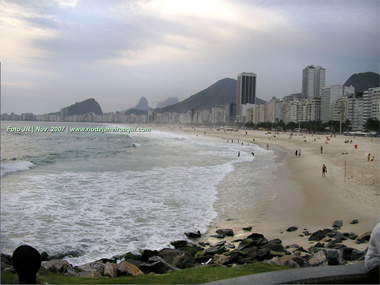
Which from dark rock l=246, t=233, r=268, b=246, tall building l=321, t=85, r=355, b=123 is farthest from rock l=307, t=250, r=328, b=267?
tall building l=321, t=85, r=355, b=123

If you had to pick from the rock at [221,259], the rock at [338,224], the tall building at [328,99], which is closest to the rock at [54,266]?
the rock at [221,259]

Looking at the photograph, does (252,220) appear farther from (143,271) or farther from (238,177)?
(238,177)

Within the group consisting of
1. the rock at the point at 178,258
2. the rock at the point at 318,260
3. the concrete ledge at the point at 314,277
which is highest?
the concrete ledge at the point at 314,277

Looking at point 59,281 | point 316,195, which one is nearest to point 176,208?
point 316,195

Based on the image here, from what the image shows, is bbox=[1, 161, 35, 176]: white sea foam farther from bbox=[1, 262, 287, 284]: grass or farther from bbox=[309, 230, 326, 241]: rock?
bbox=[309, 230, 326, 241]: rock

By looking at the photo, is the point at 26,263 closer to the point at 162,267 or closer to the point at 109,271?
the point at 109,271

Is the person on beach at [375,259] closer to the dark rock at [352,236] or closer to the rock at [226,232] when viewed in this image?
the dark rock at [352,236]

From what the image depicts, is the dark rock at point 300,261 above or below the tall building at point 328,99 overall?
below
